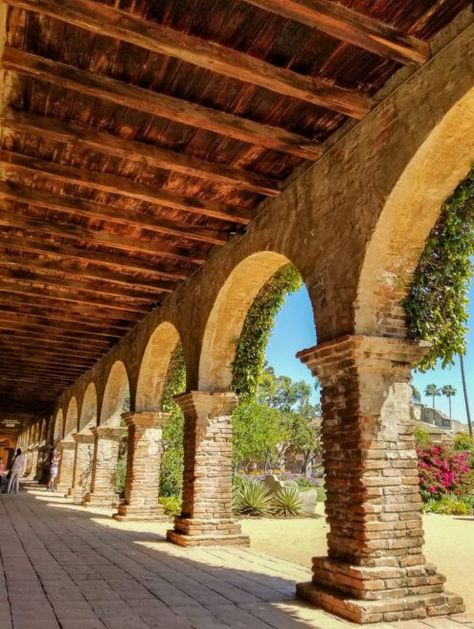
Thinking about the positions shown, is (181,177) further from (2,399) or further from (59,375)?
(2,399)

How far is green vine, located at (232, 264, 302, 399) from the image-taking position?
8.13 meters

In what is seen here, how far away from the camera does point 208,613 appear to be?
402 centimetres

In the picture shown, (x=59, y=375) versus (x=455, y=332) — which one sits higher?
(x=59, y=375)

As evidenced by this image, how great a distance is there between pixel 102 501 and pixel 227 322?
769cm

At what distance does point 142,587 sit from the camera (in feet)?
15.7

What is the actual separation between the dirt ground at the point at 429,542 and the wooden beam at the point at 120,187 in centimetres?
437

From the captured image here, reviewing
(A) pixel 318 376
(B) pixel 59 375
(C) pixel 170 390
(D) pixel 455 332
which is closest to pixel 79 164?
(A) pixel 318 376

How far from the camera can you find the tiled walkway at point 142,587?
Answer: 148 inches

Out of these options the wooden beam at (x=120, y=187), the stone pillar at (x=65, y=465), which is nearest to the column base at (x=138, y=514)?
the wooden beam at (x=120, y=187)

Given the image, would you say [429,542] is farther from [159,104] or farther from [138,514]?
[159,104]

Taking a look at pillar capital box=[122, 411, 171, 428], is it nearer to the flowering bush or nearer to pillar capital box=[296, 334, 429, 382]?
pillar capital box=[296, 334, 429, 382]

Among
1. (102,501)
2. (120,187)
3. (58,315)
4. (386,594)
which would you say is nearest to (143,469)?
(58,315)

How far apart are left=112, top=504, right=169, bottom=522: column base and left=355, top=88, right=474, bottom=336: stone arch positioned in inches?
282

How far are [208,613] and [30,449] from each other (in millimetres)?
28358
